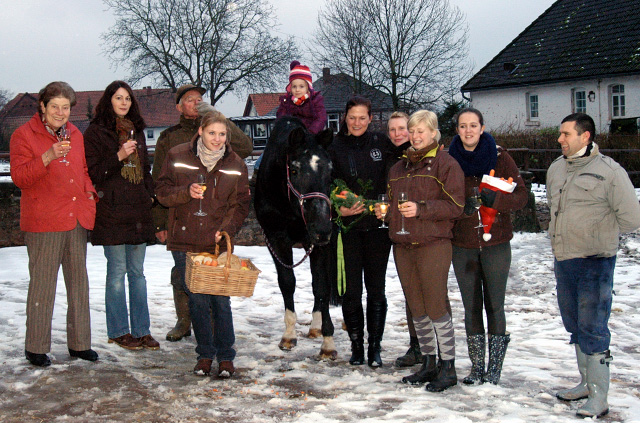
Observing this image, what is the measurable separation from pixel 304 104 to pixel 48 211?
2.45 m

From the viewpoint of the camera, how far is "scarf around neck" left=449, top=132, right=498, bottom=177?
4316 millimetres

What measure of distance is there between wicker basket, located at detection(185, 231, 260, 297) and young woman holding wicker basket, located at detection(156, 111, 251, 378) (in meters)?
0.24

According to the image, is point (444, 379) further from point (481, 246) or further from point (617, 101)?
point (617, 101)

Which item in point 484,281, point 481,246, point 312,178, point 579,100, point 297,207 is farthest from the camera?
point 579,100

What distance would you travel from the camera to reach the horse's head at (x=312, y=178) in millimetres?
4586

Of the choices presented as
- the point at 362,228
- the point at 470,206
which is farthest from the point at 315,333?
the point at 470,206

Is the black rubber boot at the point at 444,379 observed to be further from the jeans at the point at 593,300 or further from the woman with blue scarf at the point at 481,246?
the jeans at the point at 593,300

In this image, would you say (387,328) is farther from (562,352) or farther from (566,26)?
(566,26)

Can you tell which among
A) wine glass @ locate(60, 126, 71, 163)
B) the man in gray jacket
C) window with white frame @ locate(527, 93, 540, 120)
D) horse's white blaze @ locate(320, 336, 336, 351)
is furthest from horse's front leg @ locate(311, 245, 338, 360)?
window with white frame @ locate(527, 93, 540, 120)

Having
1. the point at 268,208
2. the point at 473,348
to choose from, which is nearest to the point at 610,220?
the point at 473,348

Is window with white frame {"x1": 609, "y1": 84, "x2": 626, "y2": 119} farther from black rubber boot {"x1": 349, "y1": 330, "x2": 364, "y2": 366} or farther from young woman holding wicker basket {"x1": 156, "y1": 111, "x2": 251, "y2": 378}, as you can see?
young woman holding wicker basket {"x1": 156, "y1": 111, "x2": 251, "y2": 378}

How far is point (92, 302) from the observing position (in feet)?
22.5

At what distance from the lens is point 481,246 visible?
4293mm

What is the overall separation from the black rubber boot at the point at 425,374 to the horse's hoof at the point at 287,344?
1.28 meters
